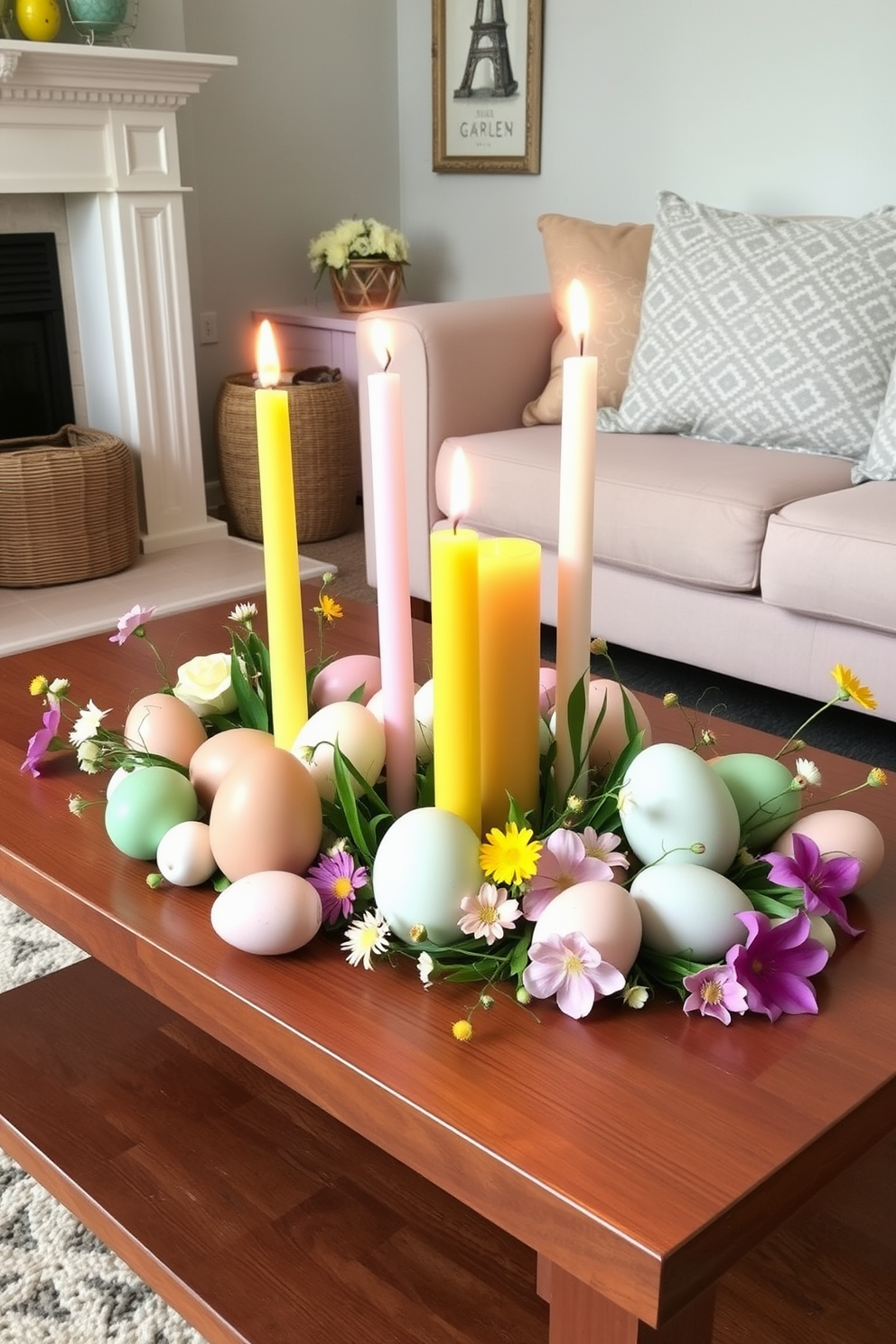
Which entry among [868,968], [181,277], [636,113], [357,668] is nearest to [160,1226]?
[357,668]

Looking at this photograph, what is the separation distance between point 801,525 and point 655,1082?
4.83ft

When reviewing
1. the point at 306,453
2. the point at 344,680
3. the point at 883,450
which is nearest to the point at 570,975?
the point at 344,680

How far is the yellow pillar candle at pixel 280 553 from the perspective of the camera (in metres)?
0.90

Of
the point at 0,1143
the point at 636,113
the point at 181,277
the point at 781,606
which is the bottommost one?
the point at 0,1143

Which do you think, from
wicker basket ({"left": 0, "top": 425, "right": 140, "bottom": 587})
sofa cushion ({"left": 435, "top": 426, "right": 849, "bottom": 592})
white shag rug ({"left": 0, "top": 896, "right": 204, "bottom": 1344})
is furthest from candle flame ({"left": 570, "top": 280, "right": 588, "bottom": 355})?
wicker basket ({"left": 0, "top": 425, "right": 140, "bottom": 587})

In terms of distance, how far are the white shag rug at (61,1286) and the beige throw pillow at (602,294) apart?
1904mm

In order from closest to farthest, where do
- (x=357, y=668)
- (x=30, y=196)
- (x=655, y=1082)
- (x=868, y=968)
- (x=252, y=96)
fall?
1. (x=655, y=1082)
2. (x=868, y=968)
3. (x=357, y=668)
4. (x=30, y=196)
5. (x=252, y=96)

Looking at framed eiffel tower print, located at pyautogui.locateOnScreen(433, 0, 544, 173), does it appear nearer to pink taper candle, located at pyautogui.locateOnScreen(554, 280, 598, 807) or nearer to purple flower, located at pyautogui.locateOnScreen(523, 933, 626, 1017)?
pink taper candle, located at pyautogui.locateOnScreen(554, 280, 598, 807)

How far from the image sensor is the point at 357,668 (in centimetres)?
108

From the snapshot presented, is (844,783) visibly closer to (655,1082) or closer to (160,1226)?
(655,1082)

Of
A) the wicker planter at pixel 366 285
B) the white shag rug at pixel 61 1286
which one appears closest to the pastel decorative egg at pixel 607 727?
the white shag rug at pixel 61 1286

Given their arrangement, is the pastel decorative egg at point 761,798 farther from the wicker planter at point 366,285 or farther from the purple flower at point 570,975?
the wicker planter at point 366,285

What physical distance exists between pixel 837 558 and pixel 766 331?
2.07 ft

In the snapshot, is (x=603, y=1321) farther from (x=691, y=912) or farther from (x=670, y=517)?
(x=670, y=517)
